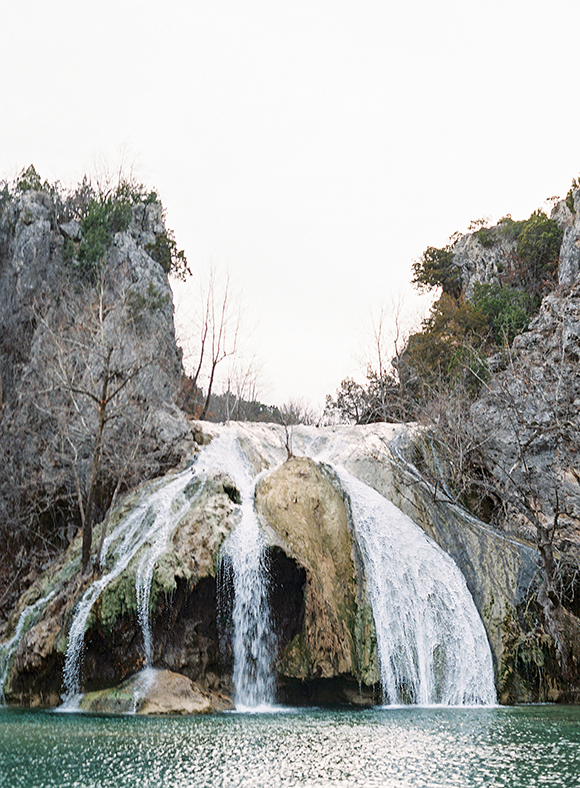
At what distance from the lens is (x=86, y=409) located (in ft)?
67.3

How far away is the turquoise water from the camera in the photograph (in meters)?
5.55

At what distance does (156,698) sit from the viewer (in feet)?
34.5

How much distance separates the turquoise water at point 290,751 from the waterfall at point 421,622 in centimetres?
229

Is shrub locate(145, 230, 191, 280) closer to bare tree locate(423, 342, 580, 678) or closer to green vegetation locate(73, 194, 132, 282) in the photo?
green vegetation locate(73, 194, 132, 282)

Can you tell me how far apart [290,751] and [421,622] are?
6.92 m

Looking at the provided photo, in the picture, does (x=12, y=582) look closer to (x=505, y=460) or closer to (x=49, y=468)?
(x=49, y=468)

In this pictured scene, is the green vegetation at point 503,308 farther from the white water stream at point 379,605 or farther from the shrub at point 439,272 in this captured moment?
the white water stream at point 379,605

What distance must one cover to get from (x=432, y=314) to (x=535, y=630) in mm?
17787

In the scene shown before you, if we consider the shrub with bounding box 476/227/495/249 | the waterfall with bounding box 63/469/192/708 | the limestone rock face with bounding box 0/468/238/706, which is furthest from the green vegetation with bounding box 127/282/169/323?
the shrub with bounding box 476/227/495/249

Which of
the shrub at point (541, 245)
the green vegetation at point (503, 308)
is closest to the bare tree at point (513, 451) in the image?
the green vegetation at point (503, 308)

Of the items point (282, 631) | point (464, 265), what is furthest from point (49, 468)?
point (464, 265)

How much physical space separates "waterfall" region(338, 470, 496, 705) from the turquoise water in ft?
7.51

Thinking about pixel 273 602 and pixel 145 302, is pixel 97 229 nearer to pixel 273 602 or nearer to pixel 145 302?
pixel 145 302

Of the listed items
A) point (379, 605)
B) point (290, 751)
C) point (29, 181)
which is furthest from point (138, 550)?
point (29, 181)
